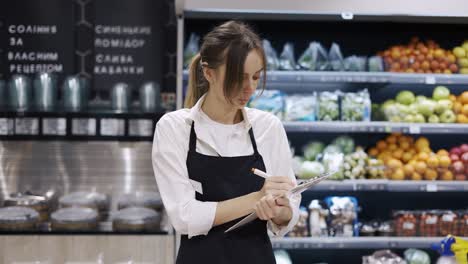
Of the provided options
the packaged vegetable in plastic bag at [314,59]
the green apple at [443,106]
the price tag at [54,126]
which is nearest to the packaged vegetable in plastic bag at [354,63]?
the packaged vegetable in plastic bag at [314,59]

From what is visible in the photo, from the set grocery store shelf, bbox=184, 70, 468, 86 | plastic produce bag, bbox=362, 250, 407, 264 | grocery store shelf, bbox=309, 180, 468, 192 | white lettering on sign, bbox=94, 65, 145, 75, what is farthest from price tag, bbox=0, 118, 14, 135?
plastic produce bag, bbox=362, 250, 407, 264

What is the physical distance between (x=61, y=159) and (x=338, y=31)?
2.14 meters

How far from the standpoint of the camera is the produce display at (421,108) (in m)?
4.80

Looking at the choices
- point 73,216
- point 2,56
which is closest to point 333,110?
point 73,216

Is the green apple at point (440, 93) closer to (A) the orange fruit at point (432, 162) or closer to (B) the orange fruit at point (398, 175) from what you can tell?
(A) the orange fruit at point (432, 162)

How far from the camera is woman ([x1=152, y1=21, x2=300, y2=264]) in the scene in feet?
5.89

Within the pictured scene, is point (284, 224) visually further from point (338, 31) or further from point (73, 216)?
point (338, 31)

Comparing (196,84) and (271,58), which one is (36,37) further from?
(196,84)

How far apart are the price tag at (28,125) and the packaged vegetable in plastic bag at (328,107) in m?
1.84

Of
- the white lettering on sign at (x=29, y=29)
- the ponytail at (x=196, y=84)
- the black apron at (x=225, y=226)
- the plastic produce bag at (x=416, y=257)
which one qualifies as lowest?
the plastic produce bag at (x=416, y=257)

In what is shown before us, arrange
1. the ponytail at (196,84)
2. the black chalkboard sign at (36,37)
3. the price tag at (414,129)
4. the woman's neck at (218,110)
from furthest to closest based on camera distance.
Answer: the black chalkboard sign at (36,37) → the price tag at (414,129) → the ponytail at (196,84) → the woman's neck at (218,110)

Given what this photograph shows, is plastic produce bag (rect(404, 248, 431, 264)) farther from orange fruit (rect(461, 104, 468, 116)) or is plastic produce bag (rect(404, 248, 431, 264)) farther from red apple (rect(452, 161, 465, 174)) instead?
orange fruit (rect(461, 104, 468, 116))

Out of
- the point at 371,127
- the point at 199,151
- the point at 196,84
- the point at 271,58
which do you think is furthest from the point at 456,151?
the point at 199,151

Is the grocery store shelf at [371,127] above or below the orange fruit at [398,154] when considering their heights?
above
